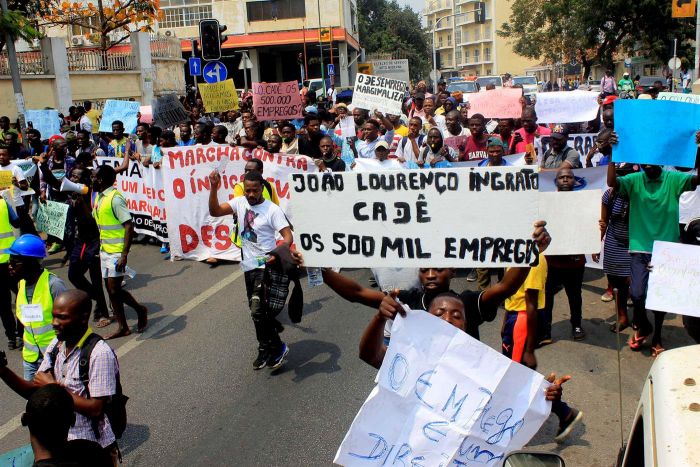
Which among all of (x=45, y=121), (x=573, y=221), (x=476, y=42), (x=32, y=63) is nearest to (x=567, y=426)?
(x=573, y=221)

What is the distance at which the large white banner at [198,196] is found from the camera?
10.2m

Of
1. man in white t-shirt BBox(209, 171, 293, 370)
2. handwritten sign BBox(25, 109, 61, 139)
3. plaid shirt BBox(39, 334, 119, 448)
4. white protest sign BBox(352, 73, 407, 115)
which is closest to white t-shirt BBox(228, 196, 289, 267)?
man in white t-shirt BBox(209, 171, 293, 370)

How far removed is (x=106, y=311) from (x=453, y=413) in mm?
5689

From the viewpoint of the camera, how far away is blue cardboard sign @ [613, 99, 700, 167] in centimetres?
596

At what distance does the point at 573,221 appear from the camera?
612 cm

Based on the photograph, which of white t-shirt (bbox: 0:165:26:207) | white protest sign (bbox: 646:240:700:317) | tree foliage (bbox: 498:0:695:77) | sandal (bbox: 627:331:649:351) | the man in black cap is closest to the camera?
white protest sign (bbox: 646:240:700:317)

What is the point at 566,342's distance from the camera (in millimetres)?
6766

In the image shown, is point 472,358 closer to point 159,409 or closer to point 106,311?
point 159,409

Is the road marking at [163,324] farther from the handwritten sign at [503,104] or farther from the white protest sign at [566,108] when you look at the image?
the handwritten sign at [503,104]

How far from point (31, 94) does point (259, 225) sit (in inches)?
787

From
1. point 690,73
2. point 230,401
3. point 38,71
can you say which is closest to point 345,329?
point 230,401

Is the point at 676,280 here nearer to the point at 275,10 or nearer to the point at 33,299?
the point at 33,299

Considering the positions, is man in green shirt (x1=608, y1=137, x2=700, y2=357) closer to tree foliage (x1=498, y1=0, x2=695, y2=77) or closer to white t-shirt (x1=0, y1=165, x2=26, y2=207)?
white t-shirt (x1=0, y1=165, x2=26, y2=207)

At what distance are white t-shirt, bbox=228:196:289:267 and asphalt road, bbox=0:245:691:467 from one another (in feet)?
3.48
